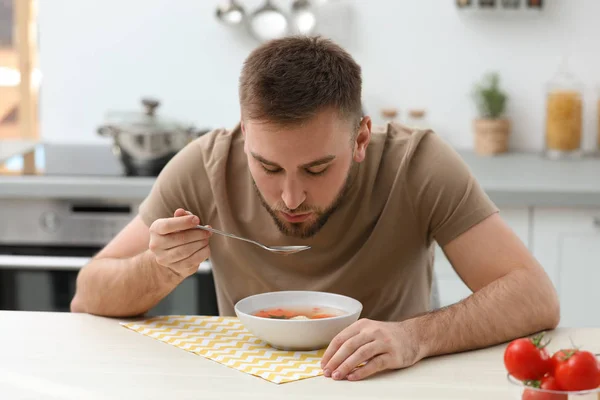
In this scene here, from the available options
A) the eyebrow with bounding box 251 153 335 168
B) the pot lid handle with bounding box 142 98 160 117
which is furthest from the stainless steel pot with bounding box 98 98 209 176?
the eyebrow with bounding box 251 153 335 168

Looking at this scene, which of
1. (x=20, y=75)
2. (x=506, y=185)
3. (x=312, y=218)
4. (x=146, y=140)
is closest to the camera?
(x=312, y=218)

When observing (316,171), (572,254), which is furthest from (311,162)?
(572,254)

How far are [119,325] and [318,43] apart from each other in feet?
2.03

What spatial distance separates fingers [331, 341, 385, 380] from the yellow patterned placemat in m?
0.04

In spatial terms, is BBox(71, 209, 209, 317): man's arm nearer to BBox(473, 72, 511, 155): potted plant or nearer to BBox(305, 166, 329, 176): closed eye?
BBox(305, 166, 329, 176): closed eye

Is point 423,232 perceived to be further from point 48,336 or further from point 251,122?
point 48,336

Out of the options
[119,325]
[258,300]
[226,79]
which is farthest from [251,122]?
[226,79]

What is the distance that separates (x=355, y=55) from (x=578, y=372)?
7.64ft

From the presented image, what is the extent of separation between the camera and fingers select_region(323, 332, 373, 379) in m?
1.32

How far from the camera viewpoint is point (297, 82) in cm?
152

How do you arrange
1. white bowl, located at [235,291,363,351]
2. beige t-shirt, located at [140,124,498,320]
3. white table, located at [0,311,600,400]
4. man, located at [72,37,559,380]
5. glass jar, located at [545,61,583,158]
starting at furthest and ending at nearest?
glass jar, located at [545,61,583,158]
beige t-shirt, located at [140,124,498,320]
man, located at [72,37,559,380]
white bowl, located at [235,291,363,351]
white table, located at [0,311,600,400]

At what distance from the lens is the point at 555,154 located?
3.10 meters

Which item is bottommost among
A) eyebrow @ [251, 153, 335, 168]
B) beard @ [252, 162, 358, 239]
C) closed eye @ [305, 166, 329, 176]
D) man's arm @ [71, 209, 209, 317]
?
man's arm @ [71, 209, 209, 317]

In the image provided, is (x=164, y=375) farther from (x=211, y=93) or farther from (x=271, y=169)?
(x=211, y=93)
